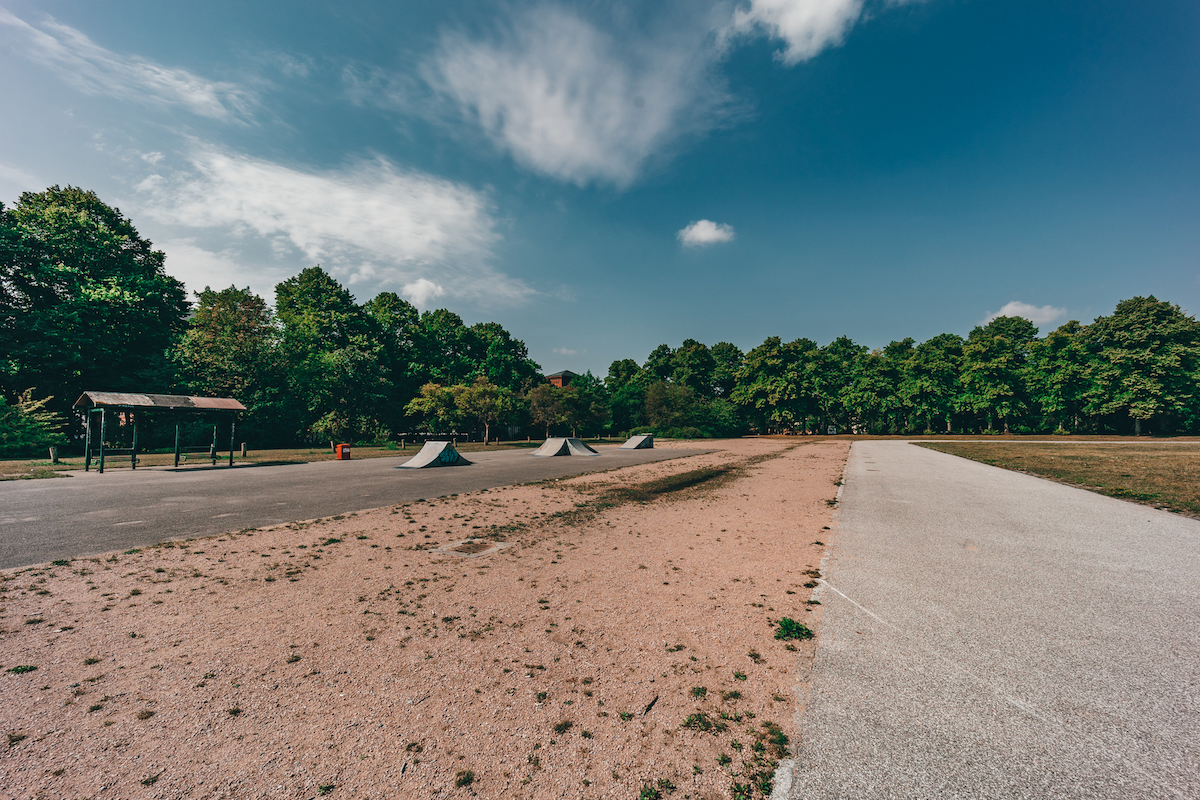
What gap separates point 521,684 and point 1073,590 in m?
6.44

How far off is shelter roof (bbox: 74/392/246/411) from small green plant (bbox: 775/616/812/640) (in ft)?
73.9

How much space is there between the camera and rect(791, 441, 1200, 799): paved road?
2520mm

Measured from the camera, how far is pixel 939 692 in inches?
130

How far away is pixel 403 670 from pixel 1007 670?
481cm

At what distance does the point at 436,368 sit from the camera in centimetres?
4888

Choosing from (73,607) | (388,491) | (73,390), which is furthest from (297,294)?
(73,607)

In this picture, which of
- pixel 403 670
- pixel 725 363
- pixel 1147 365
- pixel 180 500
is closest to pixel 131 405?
pixel 180 500

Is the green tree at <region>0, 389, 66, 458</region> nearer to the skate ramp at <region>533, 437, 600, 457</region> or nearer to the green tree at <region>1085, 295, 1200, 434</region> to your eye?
the skate ramp at <region>533, 437, 600, 457</region>

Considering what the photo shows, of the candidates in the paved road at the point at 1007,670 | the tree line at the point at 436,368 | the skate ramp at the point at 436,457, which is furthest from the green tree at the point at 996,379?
the skate ramp at the point at 436,457

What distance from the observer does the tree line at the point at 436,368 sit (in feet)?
87.1

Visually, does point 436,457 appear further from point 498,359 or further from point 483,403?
point 498,359

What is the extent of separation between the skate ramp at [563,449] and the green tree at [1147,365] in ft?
210

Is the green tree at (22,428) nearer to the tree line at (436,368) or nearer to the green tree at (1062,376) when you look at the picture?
the tree line at (436,368)

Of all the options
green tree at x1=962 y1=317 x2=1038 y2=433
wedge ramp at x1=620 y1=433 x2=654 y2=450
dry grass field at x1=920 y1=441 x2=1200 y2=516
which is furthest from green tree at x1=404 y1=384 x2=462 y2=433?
green tree at x1=962 y1=317 x2=1038 y2=433
